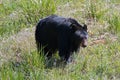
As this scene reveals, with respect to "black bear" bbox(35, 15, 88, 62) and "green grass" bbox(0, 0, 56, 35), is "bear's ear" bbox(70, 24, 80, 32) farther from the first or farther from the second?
"green grass" bbox(0, 0, 56, 35)

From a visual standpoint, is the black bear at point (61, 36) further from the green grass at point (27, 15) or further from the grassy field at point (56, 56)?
the green grass at point (27, 15)

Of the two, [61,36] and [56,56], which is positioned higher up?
[61,36]

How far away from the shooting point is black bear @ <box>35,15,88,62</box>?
700 cm

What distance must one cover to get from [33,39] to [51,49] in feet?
2.74

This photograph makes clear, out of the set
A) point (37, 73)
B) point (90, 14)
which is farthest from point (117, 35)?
point (37, 73)

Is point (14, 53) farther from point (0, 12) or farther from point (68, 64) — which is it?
point (0, 12)

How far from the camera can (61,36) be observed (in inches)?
281

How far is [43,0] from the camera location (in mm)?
8969

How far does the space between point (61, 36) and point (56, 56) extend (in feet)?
1.76

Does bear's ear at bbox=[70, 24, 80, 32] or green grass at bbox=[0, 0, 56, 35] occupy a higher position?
bear's ear at bbox=[70, 24, 80, 32]

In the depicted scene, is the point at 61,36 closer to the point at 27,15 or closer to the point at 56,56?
the point at 56,56

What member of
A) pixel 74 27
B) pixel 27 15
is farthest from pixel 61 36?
pixel 27 15

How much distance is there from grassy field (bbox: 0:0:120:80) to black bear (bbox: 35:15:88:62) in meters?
0.18

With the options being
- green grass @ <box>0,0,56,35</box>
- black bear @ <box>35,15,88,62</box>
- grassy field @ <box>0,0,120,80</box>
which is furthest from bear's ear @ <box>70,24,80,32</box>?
green grass @ <box>0,0,56,35</box>
